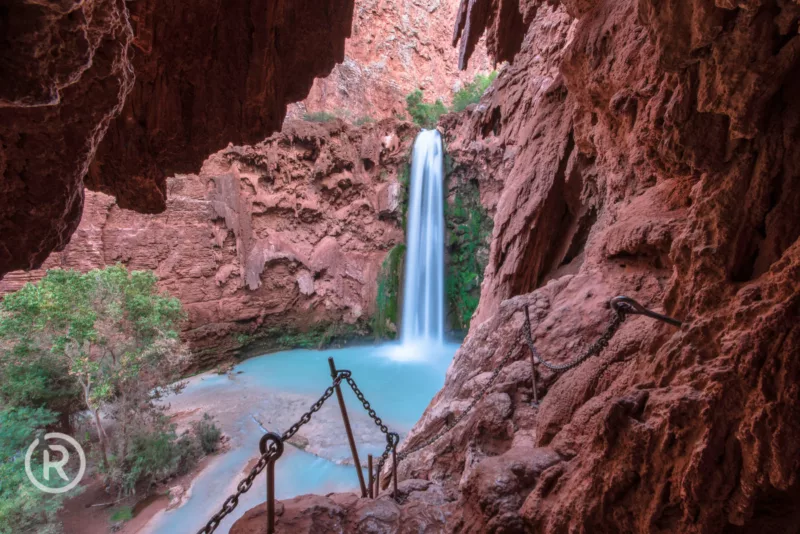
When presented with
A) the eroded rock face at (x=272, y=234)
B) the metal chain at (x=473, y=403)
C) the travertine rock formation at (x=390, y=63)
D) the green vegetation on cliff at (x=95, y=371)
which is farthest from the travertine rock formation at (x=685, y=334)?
the travertine rock formation at (x=390, y=63)

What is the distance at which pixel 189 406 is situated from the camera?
9.29m

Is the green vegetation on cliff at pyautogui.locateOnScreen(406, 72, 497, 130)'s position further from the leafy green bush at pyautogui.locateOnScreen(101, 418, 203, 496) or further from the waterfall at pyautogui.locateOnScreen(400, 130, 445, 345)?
the leafy green bush at pyautogui.locateOnScreen(101, 418, 203, 496)

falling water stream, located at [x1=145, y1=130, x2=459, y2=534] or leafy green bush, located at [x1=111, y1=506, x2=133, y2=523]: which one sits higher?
falling water stream, located at [x1=145, y1=130, x2=459, y2=534]

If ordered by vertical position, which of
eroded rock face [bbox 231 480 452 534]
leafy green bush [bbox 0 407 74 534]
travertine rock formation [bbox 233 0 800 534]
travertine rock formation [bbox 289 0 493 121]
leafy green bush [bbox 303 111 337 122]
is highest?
travertine rock formation [bbox 289 0 493 121]

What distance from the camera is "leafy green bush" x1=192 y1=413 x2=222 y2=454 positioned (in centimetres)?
731

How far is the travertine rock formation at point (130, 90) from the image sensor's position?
1295mm

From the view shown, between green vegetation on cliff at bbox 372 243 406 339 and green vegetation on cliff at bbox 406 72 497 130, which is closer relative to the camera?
green vegetation on cliff at bbox 372 243 406 339

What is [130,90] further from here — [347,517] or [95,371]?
[95,371]

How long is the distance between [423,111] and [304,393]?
15.3 metres

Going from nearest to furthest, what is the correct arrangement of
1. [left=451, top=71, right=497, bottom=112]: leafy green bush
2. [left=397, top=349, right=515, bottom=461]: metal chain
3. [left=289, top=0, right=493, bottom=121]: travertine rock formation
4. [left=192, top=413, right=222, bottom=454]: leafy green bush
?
[left=397, top=349, right=515, bottom=461]: metal chain
[left=192, top=413, right=222, bottom=454]: leafy green bush
[left=451, top=71, right=497, bottom=112]: leafy green bush
[left=289, top=0, right=493, bottom=121]: travertine rock formation

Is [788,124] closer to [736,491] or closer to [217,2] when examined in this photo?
[736,491]

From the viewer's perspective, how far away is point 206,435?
7.41 meters

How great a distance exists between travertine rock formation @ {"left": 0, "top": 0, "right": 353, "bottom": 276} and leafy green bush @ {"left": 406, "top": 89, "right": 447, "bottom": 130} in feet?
49.0

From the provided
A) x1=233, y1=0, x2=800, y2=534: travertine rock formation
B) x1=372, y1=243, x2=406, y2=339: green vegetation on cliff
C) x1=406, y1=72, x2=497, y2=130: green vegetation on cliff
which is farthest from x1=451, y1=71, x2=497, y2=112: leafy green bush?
x1=233, y1=0, x2=800, y2=534: travertine rock formation
